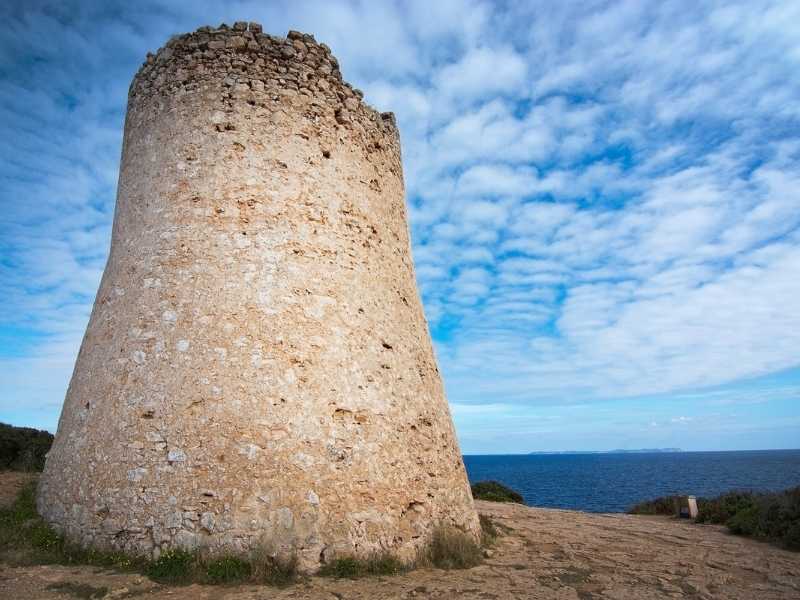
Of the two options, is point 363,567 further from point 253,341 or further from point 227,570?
point 253,341

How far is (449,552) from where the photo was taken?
643 cm

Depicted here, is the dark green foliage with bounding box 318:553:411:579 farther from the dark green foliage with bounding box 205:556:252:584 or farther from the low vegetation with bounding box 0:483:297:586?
the dark green foliage with bounding box 205:556:252:584

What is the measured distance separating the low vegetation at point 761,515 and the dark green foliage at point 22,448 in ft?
49.9

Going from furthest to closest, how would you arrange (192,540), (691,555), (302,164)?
1. (691,555)
2. (302,164)
3. (192,540)

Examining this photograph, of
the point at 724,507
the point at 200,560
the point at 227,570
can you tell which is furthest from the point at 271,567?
the point at 724,507

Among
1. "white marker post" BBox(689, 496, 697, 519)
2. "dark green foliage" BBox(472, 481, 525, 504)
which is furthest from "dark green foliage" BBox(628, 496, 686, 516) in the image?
"dark green foliage" BBox(472, 481, 525, 504)

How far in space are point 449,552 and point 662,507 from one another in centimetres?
1317

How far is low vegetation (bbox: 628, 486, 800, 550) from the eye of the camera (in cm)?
931

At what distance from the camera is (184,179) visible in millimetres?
7145

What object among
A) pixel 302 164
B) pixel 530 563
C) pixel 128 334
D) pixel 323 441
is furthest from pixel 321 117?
pixel 530 563

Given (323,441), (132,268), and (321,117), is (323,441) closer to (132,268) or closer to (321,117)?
(132,268)

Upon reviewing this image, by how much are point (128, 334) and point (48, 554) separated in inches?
103

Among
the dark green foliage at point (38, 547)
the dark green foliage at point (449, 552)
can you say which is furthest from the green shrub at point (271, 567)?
the dark green foliage at point (449, 552)

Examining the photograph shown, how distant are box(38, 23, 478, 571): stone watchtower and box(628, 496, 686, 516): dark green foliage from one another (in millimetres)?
11595
